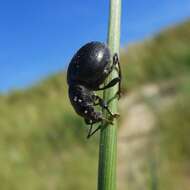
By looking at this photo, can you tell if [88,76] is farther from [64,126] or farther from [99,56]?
[64,126]

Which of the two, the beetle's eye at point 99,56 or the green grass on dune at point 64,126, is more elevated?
the green grass on dune at point 64,126

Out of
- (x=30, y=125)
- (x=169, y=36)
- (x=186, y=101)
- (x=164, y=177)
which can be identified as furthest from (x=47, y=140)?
(x=169, y=36)

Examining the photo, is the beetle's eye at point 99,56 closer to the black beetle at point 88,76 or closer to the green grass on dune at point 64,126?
the black beetle at point 88,76

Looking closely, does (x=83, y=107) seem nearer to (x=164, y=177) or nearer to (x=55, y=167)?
(x=164, y=177)

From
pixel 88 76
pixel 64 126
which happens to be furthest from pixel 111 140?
pixel 64 126

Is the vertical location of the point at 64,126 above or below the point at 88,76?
above

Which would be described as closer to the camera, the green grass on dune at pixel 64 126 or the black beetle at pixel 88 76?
the black beetle at pixel 88 76

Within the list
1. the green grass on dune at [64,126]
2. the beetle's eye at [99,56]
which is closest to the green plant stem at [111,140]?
the beetle's eye at [99,56]
